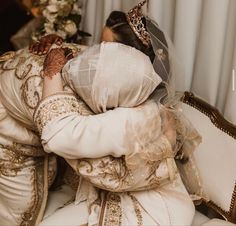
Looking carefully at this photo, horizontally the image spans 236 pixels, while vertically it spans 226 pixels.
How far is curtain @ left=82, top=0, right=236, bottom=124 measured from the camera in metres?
1.71

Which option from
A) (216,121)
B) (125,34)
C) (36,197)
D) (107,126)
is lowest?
(36,197)

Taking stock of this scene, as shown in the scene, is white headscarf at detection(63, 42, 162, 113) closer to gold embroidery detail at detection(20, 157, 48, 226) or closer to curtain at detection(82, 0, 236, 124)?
curtain at detection(82, 0, 236, 124)

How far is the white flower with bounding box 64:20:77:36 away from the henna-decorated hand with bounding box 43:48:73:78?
28.9 inches

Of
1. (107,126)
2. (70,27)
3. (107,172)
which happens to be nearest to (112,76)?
(107,126)

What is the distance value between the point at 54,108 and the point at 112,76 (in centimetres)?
19

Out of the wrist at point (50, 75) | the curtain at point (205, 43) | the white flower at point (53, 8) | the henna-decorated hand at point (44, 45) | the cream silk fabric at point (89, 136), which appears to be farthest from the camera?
the white flower at point (53, 8)

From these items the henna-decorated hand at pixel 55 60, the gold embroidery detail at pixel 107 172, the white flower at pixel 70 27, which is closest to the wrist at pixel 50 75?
the henna-decorated hand at pixel 55 60

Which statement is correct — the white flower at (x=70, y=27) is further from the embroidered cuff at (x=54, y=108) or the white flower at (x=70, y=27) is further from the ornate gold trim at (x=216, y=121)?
the embroidered cuff at (x=54, y=108)

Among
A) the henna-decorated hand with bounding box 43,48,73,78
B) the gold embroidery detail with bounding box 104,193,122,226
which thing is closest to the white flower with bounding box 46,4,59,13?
the henna-decorated hand with bounding box 43,48,73,78

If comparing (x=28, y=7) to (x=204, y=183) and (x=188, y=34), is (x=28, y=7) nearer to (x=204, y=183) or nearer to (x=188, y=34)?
(x=188, y=34)

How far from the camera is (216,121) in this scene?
1.71m

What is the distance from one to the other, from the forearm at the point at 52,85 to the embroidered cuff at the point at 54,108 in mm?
22

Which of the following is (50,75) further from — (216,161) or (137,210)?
(216,161)

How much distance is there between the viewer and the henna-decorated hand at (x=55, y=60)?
1455 mm
